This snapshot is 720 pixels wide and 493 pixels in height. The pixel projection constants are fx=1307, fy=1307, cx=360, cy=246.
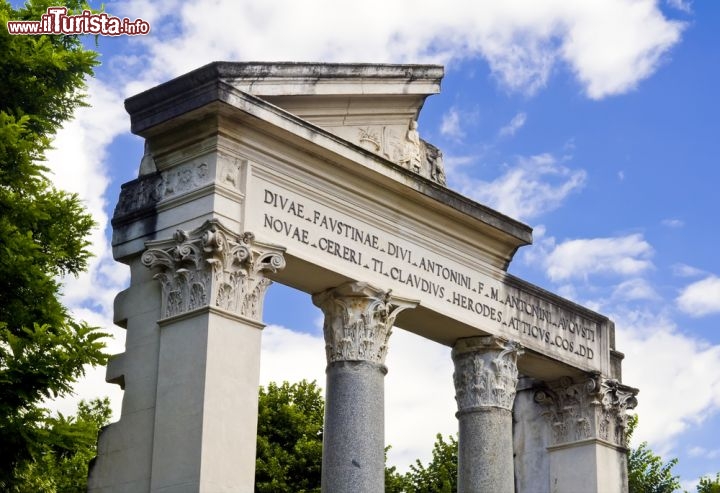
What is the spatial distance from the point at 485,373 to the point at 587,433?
4.13 m

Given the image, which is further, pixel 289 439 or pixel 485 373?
pixel 289 439

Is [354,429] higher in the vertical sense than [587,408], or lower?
lower

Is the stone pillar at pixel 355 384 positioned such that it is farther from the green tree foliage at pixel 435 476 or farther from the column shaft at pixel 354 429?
the green tree foliage at pixel 435 476

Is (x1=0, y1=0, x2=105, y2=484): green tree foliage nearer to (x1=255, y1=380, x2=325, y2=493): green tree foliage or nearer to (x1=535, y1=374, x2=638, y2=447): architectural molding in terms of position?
(x1=535, y1=374, x2=638, y2=447): architectural molding

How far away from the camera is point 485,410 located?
26641mm

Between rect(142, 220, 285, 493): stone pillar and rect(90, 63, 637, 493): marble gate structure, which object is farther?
rect(90, 63, 637, 493): marble gate structure

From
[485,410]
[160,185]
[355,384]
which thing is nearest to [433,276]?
[485,410]

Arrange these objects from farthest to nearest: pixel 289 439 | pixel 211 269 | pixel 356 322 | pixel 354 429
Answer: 1. pixel 289 439
2. pixel 356 322
3. pixel 354 429
4. pixel 211 269

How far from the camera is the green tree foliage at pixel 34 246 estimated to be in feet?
75.0

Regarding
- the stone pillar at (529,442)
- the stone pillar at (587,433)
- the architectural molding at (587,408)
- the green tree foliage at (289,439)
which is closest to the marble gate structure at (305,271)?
the stone pillar at (587,433)

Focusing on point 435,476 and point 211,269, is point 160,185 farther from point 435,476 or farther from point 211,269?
point 435,476

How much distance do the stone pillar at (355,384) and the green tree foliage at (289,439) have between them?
75.4 ft

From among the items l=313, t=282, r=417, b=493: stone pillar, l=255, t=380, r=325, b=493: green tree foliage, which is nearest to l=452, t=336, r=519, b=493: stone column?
l=313, t=282, r=417, b=493: stone pillar

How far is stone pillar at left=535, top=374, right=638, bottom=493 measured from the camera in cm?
2944
